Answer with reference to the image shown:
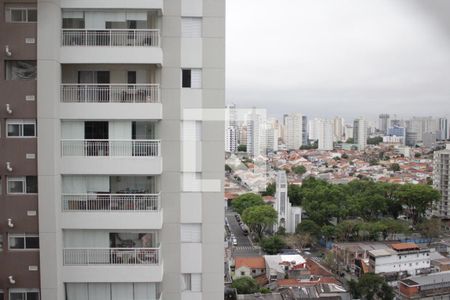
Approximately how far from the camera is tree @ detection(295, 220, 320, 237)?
1096cm

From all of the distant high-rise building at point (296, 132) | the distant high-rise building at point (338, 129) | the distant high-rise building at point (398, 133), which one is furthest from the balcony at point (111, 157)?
the distant high-rise building at point (398, 133)

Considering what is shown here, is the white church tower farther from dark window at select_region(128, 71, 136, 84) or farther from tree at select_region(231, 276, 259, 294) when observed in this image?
Answer: dark window at select_region(128, 71, 136, 84)

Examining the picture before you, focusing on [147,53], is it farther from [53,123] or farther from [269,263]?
[269,263]

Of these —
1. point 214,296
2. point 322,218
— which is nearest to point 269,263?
point 322,218

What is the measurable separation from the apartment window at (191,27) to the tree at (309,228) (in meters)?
9.96

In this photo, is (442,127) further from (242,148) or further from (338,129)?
(242,148)

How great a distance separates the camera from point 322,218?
11914 millimetres

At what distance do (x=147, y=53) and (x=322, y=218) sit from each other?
11.1 m

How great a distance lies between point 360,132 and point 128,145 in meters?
26.1

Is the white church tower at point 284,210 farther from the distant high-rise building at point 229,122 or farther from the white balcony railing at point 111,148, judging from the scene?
the white balcony railing at point 111,148

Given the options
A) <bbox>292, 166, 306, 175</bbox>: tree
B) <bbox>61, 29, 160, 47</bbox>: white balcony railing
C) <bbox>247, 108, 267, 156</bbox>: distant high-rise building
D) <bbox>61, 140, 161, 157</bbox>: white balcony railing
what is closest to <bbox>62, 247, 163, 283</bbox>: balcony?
<bbox>61, 140, 161, 157</bbox>: white balcony railing

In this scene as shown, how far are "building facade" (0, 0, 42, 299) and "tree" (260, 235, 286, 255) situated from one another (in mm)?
8838

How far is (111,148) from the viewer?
1.53m

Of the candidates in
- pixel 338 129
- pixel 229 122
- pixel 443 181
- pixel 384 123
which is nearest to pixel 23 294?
pixel 229 122
